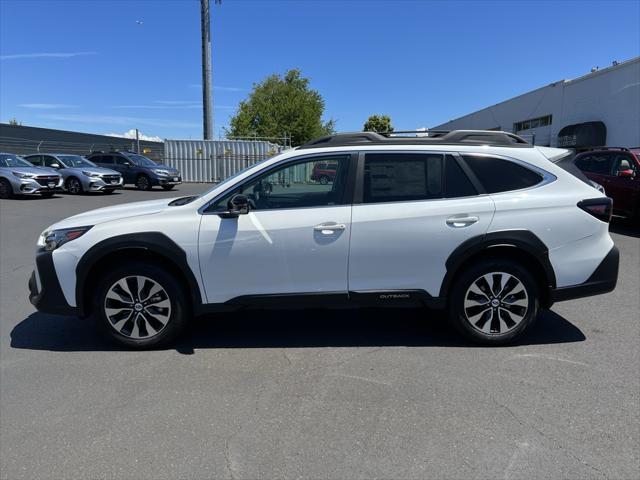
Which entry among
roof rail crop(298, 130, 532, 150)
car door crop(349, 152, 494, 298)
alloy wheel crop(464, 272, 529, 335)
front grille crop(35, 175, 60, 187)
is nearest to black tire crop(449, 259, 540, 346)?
alloy wheel crop(464, 272, 529, 335)

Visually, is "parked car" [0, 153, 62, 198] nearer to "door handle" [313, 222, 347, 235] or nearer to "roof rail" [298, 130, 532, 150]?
"roof rail" [298, 130, 532, 150]

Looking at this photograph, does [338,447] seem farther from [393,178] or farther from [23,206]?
[23,206]

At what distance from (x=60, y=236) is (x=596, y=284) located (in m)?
4.71

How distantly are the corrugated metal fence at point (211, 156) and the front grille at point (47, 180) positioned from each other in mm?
11914

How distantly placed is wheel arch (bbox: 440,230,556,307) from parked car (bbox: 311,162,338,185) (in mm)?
1255

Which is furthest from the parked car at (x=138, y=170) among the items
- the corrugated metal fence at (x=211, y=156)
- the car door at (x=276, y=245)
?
the car door at (x=276, y=245)

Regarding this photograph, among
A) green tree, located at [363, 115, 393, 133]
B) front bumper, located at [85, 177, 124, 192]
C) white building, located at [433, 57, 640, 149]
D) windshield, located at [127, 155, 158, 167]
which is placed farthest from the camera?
green tree, located at [363, 115, 393, 133]

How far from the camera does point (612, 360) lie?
3.90 meters

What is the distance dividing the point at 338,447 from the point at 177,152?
2854 centimetres

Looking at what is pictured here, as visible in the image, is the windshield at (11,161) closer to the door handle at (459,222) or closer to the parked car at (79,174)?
the parked car at (79,174)

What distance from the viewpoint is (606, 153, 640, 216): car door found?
9961 millimetres

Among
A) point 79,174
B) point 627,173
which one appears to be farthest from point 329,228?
point 79,174

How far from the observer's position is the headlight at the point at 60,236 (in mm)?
4035

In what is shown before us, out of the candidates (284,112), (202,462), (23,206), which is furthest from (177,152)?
(202,462)
